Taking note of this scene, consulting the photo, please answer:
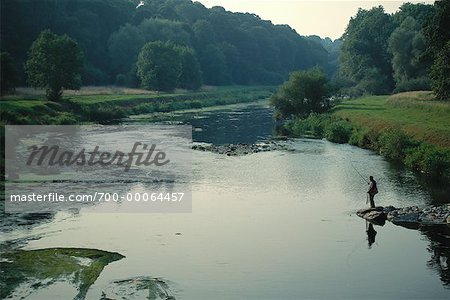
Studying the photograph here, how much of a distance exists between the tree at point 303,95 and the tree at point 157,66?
149 feet

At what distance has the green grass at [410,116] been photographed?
57.7 m

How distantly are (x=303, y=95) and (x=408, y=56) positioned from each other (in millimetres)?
28844

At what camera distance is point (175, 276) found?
Answer: 26.3 m

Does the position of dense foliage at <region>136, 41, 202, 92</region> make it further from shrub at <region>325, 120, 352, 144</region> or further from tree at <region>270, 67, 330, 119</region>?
shrub at <region>325, 120, 352, 144</region>

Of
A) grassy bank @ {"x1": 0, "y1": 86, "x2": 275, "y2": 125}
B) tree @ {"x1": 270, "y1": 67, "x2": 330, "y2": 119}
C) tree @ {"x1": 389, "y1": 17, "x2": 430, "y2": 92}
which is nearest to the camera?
grassy bank @ {"x1": 0, "y1": 86, "x2": 275, "y2": 125}

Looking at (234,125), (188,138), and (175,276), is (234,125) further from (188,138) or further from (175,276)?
(175,276)

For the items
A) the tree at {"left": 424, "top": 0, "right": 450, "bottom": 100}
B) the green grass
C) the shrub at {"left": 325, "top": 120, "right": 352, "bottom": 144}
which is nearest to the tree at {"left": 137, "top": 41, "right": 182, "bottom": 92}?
the green grass

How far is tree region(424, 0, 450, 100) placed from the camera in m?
63.2

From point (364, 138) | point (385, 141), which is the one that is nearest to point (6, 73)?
point (364, 138)

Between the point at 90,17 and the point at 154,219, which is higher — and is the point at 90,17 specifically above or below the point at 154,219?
above

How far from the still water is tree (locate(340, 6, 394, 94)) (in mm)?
78965

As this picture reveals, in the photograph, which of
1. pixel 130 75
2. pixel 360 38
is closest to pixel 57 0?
pixel 130 75

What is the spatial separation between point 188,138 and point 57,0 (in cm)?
8572

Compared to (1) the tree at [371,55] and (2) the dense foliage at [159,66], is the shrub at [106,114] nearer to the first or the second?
(2) the dense foliage at [159,66]
